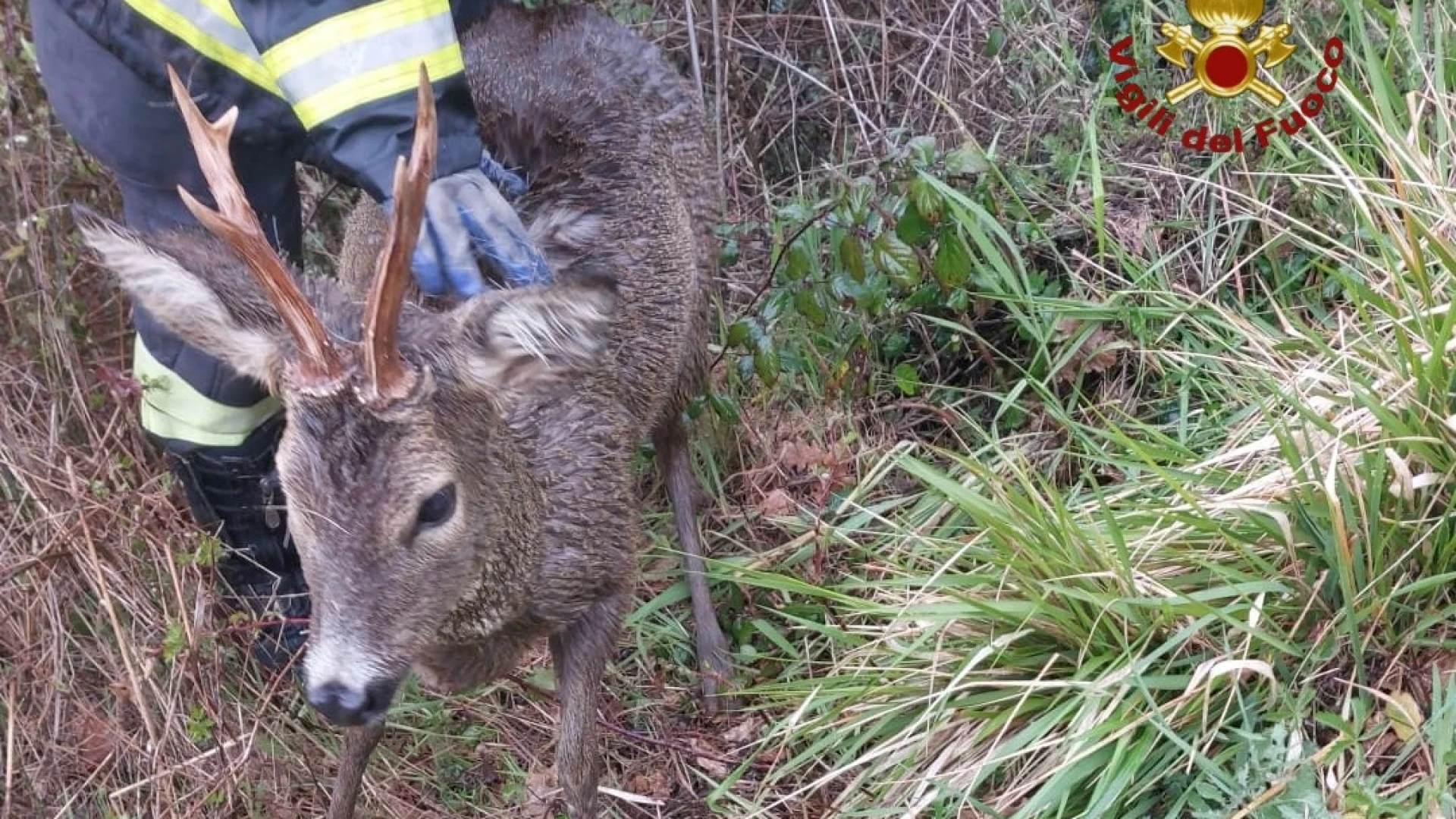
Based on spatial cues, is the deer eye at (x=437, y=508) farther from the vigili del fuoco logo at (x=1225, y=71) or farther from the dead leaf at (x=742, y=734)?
the vigili del fuoco logo at (x=1225, y=71)

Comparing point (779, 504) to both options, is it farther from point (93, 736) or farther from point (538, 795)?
point (93, 736)

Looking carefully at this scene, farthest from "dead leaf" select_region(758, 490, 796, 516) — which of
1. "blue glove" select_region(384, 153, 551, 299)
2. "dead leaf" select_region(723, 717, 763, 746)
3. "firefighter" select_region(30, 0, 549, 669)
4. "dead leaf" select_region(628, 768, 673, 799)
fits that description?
"blue glove" select_region(384, 153, 551, 299)

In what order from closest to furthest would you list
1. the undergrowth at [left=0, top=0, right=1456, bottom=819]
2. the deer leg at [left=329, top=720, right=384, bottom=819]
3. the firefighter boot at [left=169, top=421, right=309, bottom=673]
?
the undergrowth at [left=0, top=0, right=1456, bottom=819]
the deer leg at [left=329, top=720, right=384, bottom=819]
the firefighter boot at [left=169, top=421, right=309, bottom=673]

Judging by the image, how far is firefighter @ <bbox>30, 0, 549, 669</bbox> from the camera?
2.74 metres

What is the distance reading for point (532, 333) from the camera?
272cm

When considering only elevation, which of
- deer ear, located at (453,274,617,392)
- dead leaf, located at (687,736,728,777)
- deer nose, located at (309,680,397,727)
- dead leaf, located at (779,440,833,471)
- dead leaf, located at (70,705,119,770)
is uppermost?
deer ear, located at (453,274,617,392)

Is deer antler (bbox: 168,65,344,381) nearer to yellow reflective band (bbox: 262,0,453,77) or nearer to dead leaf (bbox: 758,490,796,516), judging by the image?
yellow reflective band (bbox: 262,0,453,77)

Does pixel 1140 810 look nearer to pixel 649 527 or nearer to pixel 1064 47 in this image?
pixel 649 527

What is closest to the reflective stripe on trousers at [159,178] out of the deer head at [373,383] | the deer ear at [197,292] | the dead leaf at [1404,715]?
the deer ear at [197,292]

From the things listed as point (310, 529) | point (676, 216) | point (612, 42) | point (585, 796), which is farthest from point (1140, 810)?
point (612, 42)

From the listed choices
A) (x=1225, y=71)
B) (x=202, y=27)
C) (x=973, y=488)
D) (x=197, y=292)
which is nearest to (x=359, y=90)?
(x=197, y=292)

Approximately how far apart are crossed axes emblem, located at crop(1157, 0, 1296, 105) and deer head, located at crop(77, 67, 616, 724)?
2.48 meters

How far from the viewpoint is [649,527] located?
4691 mm

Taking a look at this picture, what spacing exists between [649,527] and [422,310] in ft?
6.03
